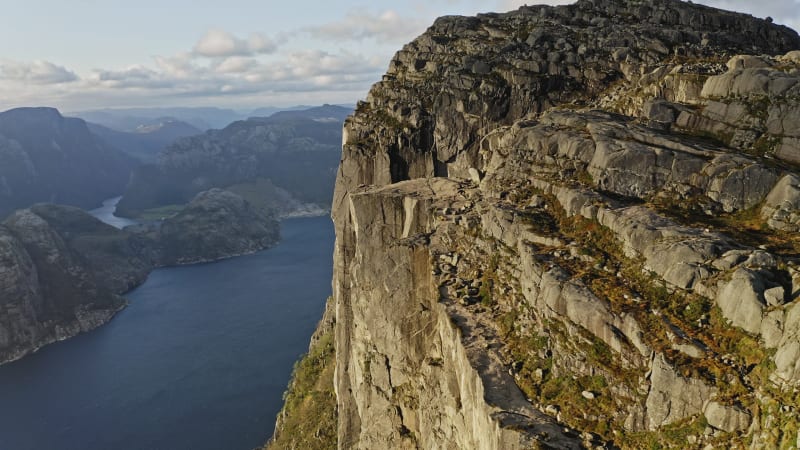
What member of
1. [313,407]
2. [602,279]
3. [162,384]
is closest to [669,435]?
[602,279]

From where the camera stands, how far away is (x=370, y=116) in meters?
75.4

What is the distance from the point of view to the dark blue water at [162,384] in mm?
126438

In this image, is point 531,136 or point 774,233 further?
point 531,136

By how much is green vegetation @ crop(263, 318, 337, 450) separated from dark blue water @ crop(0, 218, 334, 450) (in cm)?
2934

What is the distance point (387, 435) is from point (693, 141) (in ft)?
102

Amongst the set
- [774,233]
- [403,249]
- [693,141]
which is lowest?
[403,249]

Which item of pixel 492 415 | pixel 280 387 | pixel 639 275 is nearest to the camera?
pixel 492 415

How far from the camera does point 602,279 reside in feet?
95.1

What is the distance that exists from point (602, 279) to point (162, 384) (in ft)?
Answer: 481

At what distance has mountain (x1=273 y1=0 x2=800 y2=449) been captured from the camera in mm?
23188

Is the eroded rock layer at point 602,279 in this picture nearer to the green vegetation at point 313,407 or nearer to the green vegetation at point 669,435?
the green vegetation at point 669,435

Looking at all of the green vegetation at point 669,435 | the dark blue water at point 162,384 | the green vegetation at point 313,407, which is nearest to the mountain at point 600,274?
the green vegetation at point 669,435

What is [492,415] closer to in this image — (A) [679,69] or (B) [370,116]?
(A) [679,69]

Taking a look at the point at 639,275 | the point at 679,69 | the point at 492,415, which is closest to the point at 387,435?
the point at 492,415
